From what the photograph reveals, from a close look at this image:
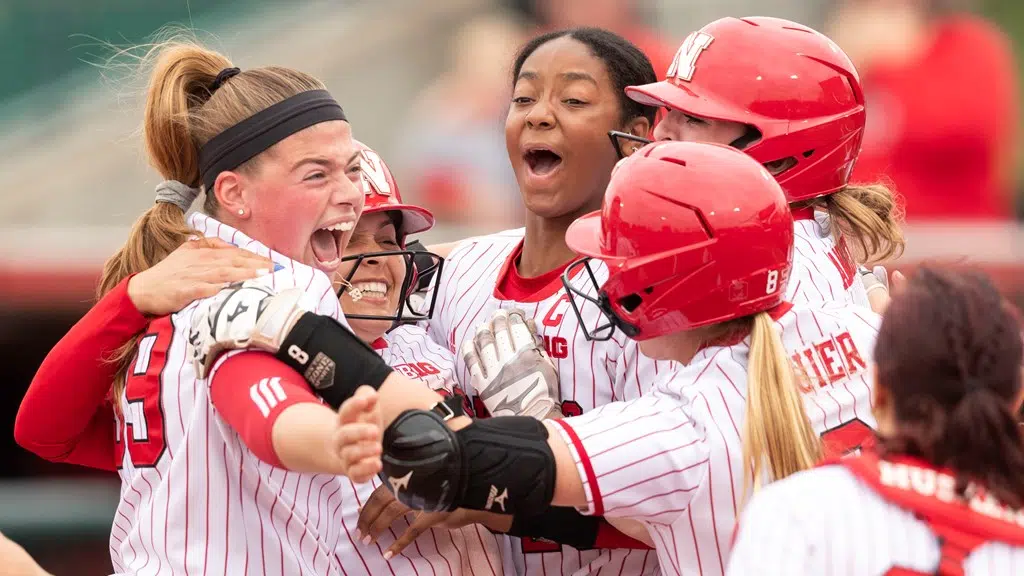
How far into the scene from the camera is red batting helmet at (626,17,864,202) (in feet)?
11.5

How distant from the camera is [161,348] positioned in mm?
2930

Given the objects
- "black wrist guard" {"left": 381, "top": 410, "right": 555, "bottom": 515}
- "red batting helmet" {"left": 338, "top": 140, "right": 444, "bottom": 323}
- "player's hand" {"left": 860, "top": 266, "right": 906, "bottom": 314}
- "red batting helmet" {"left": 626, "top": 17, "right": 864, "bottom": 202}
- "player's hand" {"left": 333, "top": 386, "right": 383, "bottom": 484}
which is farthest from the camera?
"player's hand" {"left": 860, "top": 266, "right": 906, "bottom": 314}

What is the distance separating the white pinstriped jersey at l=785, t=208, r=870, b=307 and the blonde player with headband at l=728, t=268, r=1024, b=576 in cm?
108

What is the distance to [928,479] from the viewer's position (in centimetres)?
205

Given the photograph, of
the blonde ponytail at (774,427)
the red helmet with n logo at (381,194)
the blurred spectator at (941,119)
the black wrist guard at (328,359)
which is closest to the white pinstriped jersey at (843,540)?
the blonde ponytail at (774,427)

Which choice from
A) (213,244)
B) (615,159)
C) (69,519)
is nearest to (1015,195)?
(615,159)

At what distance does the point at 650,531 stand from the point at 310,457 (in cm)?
87

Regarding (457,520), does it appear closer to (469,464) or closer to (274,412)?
(469,464)

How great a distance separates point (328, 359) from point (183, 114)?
901 mm

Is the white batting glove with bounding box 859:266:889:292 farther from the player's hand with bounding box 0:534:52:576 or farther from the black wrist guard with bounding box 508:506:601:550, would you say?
the player's hand with bounding box 0:534:52:576

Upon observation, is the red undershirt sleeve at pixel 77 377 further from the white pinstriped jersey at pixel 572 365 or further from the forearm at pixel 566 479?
the forearm at pixel 566 479

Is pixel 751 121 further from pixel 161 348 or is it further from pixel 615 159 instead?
pixel 161 348

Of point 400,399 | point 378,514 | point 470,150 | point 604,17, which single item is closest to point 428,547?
point 378,514

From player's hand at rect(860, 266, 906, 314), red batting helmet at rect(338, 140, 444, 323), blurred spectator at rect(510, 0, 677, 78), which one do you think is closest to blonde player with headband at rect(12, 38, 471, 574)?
red batting helmet at rect(338, 140, 444, 323)
